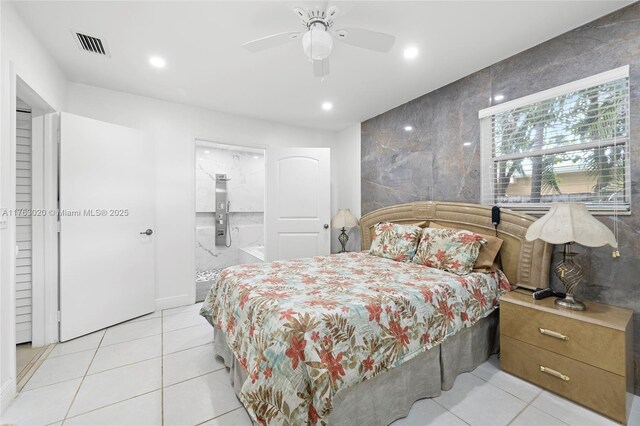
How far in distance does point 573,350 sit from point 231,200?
5.42 meters

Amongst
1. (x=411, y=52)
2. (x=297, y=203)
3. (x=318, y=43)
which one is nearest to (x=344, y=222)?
(x=297, y=203)

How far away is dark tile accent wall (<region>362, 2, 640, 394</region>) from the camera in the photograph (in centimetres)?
180

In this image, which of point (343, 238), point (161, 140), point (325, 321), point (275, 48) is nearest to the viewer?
point (325, 321)

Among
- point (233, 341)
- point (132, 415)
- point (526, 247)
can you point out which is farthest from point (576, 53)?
point (132, 415)

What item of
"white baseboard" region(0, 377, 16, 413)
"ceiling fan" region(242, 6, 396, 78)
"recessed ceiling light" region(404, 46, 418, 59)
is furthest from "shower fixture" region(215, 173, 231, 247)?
"recessed ceiling light" region(404, 46, 418, 59)

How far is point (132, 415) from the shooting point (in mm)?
1595

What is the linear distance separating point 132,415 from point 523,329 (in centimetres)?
255

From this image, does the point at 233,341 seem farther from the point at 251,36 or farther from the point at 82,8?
the point at 82,8

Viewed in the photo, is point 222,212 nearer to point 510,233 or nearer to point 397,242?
point 397,242

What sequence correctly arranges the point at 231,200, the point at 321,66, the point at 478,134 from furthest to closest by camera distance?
the point at 231,200 < the point at 478,134 < the point at 321,66

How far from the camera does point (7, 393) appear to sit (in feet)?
5.44

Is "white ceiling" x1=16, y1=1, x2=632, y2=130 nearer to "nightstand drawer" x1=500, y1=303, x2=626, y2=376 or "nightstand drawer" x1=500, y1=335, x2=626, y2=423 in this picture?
"nightstand drawer" x1=500, y1=303, x2=626, y2=376

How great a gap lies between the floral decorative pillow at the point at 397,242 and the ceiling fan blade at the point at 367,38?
5.53 ft

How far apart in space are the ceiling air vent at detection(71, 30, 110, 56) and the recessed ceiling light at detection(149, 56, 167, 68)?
320 mm
